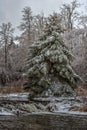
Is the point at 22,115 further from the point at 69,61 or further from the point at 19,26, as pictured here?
the point at 19,26

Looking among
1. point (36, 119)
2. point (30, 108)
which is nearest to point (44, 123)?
point (36, 119)

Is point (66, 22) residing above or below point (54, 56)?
above

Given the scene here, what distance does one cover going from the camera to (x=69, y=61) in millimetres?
31234

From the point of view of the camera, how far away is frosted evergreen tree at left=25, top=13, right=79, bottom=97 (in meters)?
29.9

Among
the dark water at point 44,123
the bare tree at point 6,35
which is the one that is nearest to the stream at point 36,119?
the dark water at point 44,123

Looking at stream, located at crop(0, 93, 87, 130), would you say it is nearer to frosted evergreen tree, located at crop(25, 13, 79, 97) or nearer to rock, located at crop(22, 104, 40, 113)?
rock, located at crop(22, 104, 40, 113)

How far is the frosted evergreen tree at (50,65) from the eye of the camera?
98.2 feet

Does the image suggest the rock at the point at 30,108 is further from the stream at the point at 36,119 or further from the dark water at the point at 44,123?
the dark water at the point at 44,123

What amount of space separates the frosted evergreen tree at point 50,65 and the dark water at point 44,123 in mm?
12282

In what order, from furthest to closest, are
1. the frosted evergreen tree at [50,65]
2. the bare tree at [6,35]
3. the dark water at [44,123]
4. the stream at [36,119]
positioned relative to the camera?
the bare tree at [6,35] → the frosted evergreen tree at [50,65] → the stream at [36,119] → the dark water at [44,123]

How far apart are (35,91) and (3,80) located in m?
14.2

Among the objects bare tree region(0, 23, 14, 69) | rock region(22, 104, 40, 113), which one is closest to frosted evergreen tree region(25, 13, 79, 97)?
rock region(22, 104, 40, 113)

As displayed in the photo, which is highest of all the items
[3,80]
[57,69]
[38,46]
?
[38,46]

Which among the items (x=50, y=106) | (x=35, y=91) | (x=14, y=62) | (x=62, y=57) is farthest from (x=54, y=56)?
(x=14, y=62)
